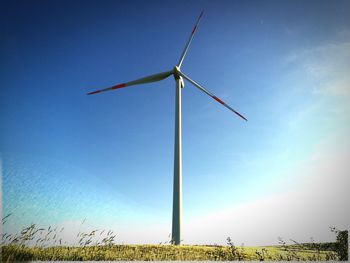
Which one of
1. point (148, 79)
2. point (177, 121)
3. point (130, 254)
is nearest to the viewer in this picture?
point (130, 254)

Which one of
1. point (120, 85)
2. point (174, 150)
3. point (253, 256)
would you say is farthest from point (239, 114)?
point (253, 256)

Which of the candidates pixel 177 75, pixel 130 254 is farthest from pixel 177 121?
pixel 130 254

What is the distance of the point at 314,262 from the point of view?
1594 cm

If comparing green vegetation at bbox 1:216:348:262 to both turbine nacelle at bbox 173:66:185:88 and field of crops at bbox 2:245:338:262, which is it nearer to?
field of crops at bbox 2:245:338:262

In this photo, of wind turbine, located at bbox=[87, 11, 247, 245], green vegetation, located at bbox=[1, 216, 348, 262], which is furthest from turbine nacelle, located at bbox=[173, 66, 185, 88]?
green vegetation, located at bbox=[1, 216, 348, 262]

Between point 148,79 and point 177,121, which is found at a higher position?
point 148,79

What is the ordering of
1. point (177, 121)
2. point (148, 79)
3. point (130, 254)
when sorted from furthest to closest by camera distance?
point (148, 79), point (177, 121), point (130, 254)

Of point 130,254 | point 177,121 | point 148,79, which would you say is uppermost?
point 148,79

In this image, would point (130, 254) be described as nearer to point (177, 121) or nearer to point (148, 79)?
point (177, 121)

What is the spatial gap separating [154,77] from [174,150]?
1221cm

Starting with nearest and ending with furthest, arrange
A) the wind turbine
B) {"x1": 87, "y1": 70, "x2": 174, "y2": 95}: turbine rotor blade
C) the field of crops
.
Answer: the field of crops < the wind turbine < {"x1": 87, "y1": 70, "x2": 174, "y2": 95}: turbine rotor blade

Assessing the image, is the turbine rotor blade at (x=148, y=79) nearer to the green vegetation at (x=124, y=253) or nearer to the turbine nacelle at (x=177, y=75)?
the turbine nacelle at (x=177, y=75)

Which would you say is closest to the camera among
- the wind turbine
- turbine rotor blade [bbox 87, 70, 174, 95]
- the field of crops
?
the field of crops

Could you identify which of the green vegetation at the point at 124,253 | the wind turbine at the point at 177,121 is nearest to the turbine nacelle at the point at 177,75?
the wind turbine at the point at 177,121
